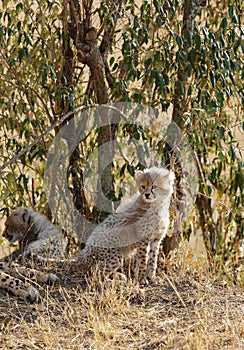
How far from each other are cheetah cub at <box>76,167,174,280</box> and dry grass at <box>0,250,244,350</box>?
0.16 meters

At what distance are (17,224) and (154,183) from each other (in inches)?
58.7

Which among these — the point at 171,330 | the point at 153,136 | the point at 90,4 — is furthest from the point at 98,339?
the point at 90,4

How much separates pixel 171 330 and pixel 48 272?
1286mm

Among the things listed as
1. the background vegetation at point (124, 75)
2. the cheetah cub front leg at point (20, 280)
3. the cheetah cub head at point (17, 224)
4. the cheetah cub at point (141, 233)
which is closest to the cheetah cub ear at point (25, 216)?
the cheetah cub head at point (17, 224)

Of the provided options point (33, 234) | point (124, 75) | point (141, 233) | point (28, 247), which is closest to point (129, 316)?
point (141, 233)

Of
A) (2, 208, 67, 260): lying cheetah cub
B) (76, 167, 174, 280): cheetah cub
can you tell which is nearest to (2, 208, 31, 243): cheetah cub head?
(2, 208, 67, 260): lying cheetah cub

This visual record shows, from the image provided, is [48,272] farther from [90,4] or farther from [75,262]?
[90,4]

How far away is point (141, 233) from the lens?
4980 mm

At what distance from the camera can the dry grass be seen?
4.05 m

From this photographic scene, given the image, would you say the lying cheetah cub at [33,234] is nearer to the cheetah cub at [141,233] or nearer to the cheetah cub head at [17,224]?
the cheetah cub head at [17,224]

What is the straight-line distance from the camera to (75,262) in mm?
5262

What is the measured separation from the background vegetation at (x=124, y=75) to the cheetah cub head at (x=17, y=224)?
0.15 metres

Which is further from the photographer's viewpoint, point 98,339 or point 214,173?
point 214,173

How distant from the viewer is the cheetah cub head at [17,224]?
5.98m
